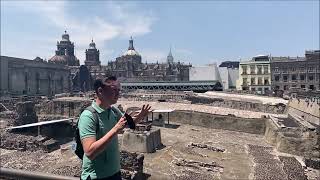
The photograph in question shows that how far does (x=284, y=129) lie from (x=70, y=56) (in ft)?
270

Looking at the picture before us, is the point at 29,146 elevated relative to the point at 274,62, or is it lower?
lower

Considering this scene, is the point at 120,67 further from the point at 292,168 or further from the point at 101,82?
the point at 101,82

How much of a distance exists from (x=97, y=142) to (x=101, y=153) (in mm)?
283

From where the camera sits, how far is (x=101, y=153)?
10.7 feet

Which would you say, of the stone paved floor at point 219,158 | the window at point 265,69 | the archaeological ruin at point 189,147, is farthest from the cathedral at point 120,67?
the stone paved floor at point 219,158

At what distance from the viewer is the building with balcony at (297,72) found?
212ft

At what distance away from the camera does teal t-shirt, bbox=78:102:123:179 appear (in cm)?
318

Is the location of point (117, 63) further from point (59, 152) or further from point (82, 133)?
point (82, 133)

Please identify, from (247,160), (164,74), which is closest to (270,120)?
(247,160)

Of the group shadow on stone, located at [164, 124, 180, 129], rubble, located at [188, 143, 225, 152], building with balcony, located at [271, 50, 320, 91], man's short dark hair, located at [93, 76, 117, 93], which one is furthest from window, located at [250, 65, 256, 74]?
man's short dark hair, located at [93, 76, 117, 93]

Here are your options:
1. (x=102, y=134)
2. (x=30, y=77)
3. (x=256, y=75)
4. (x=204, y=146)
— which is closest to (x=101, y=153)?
(x=102, y=134)

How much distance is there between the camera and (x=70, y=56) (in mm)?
98000

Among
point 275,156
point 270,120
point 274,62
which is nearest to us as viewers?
point 275,156

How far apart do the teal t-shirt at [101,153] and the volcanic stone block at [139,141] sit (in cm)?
1527
